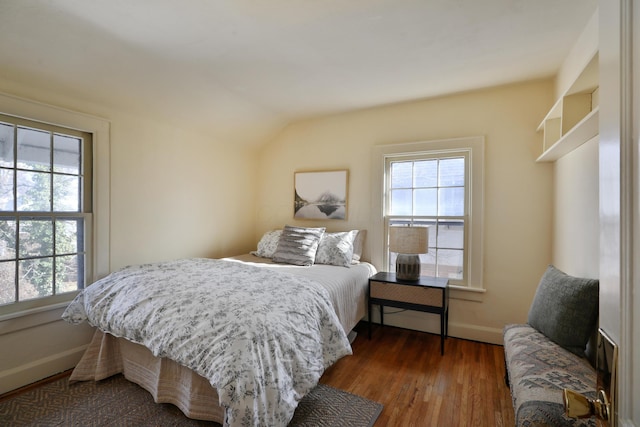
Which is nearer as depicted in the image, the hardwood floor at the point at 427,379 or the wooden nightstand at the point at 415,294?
the hardwood floor at the point at 427,379

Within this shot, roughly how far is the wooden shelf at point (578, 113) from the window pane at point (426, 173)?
3.09 feet

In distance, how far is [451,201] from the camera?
2.95 metres

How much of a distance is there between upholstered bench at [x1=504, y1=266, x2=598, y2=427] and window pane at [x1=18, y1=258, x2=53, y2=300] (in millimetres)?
3090

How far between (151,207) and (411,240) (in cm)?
250

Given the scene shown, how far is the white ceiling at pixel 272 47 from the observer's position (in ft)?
5.48

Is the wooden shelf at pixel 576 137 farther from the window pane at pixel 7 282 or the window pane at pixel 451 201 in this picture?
the window pane at pixel 7 282

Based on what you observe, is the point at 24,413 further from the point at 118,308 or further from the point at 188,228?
the point at 188,228

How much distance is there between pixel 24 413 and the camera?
69.7 inches

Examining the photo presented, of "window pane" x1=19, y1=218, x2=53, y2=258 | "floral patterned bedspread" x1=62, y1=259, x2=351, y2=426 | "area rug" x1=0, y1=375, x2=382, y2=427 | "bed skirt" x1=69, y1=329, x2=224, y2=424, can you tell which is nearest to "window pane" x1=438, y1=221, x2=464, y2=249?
"floral patterned bedspread" x1=62, y1=259, x2=351, y2=426

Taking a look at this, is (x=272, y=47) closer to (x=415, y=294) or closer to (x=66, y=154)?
(x=66, y=154)

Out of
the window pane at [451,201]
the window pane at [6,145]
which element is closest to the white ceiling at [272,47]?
the window pane at [6,145]

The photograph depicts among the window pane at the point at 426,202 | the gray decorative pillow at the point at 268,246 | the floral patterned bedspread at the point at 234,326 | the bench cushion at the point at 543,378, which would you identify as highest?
the window pane at the point at 426,202

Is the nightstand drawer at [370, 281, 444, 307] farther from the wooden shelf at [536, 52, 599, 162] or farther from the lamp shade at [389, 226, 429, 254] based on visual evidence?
the wooden shelf at [536, 52, 599, 162]

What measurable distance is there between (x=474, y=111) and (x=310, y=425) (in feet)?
9.60
